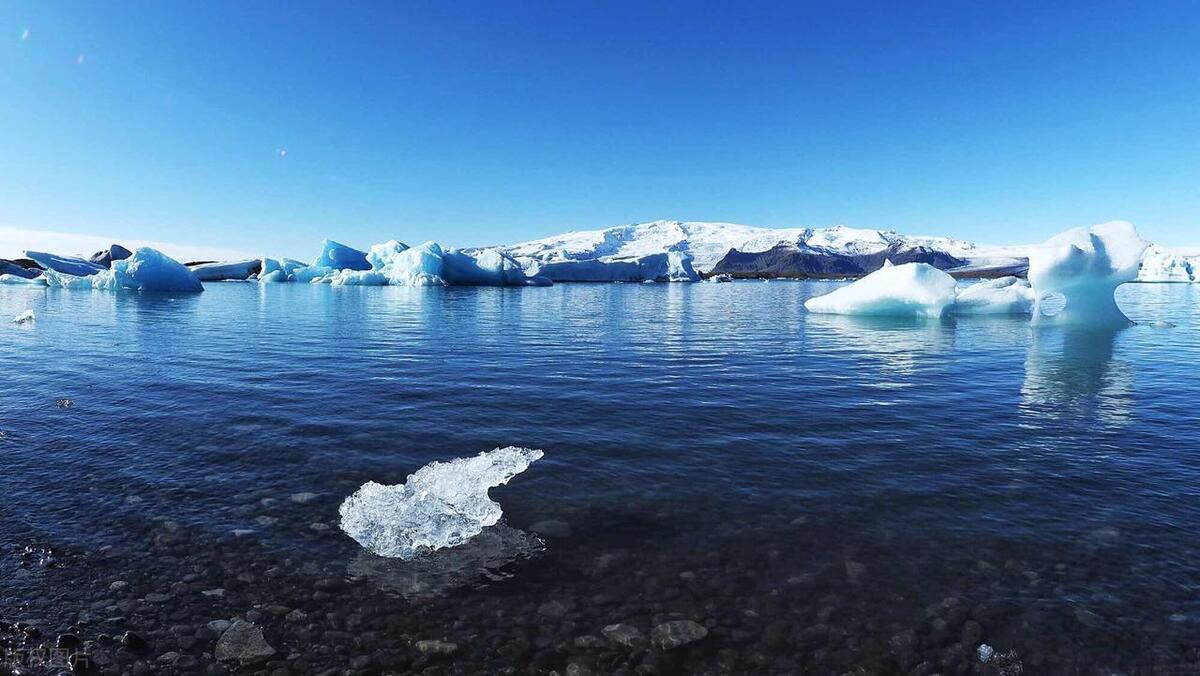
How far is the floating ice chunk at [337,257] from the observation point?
99625 mm

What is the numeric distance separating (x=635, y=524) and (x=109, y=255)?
167 metres

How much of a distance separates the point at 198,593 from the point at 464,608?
2.02 meters

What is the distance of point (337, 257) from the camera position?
10106 cm

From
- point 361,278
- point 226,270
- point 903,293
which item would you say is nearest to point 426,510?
point 903,293

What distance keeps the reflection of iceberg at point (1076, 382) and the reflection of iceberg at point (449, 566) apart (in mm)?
9696

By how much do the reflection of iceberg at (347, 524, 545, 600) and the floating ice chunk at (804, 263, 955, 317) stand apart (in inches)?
1084

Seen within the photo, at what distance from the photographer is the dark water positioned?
162 inches

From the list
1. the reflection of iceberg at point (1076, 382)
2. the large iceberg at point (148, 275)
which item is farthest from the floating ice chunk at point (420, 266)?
the reflection of iceberg at point (1076, 382)

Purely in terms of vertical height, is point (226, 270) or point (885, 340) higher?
point (226, 270)

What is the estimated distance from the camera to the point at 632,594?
4652 mm

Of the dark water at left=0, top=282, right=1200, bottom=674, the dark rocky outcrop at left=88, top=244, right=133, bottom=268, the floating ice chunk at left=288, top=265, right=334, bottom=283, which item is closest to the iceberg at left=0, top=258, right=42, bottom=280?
the dark rocky outcrop at left=88, top=244, right=133, bottom=268

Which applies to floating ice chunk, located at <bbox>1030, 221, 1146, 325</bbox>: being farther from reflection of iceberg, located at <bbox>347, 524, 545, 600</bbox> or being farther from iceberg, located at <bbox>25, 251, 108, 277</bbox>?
iceberg, located at <bbox>25, 251, 108, 277</bbox>

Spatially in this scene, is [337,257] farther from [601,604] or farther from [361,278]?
[601,604]

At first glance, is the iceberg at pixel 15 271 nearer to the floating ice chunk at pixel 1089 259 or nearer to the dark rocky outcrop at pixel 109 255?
the dark rocky outcrop at pixel 109 255
